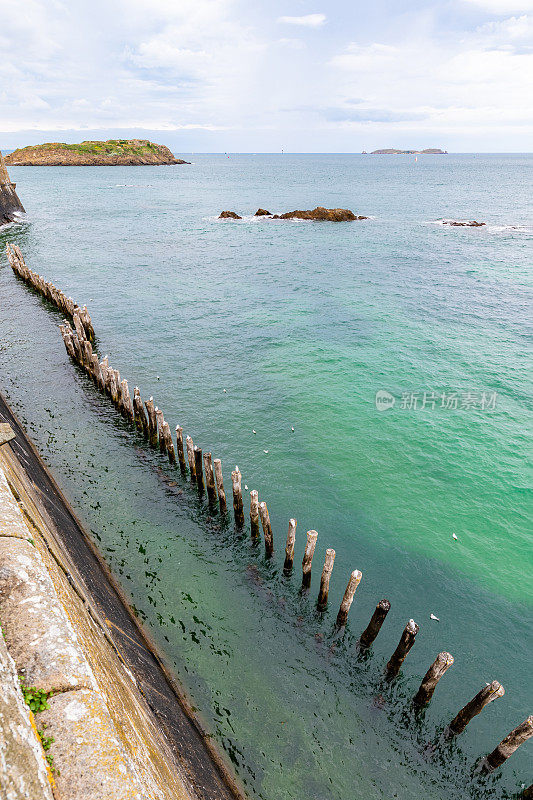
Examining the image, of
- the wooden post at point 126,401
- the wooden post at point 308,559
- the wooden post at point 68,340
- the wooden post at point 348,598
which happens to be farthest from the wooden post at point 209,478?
the wooden post at point 68,340

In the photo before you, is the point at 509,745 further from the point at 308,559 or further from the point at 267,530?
the point at 267,530

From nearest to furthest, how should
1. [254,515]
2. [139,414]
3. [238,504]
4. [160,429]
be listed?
[254,515] < [238,504] < [160,429] < [139,414]

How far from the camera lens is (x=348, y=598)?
10.1m

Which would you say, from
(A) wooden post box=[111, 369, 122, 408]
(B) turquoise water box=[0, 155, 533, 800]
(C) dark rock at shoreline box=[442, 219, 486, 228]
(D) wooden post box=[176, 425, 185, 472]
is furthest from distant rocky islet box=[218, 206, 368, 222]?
(D) wooden post box=[176, 425, 185, 472]

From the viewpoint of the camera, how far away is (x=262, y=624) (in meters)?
10.7

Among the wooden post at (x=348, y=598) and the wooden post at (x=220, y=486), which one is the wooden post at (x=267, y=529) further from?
the wooden post at (x=348, y=598)

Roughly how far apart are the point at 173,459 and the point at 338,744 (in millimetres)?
9884

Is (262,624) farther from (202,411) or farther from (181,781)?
(202,411)

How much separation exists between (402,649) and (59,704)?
765 cm

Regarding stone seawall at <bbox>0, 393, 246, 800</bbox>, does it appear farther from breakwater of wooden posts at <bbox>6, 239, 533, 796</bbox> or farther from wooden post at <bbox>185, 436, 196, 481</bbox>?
wooden post at <bbox>185, 436, 196, 481</bbox>

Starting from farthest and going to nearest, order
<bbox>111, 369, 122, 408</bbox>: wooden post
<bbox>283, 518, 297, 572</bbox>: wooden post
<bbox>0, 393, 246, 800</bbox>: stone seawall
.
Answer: <bbox>111, 369, 122, 408</bbox>: wooden post, <bbox>283, 518, 297, 572</bbox>: wooden post, <bbox>0, 393, 246, 800</bbox>: stone seawall

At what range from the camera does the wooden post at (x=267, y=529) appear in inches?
461

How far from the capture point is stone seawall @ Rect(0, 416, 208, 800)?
11.9 feet

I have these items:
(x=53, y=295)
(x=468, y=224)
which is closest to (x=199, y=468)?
(x=53, y=295)
